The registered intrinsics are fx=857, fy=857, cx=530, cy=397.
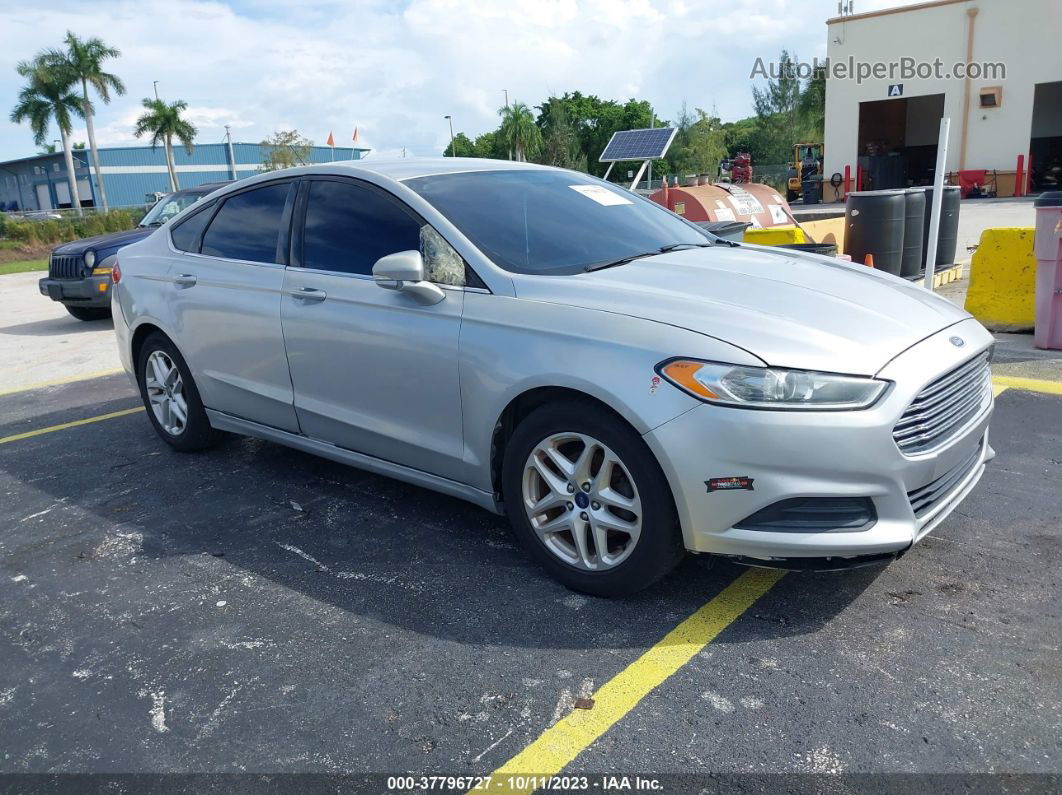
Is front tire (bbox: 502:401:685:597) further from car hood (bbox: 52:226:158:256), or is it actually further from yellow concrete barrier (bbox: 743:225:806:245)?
car hood (bbox: 52:226:158:256)

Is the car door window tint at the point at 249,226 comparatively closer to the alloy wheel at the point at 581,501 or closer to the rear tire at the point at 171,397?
the rear tire at the point at 171,397

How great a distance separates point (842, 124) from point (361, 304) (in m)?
37.1

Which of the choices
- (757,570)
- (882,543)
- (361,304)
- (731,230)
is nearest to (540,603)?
(757,570)

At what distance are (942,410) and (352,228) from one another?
265cm

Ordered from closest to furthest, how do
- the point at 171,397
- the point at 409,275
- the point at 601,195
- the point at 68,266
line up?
1. the point at 409,275
2. the point at 601,195
3. the point at 171,397
4. the point at 68,266

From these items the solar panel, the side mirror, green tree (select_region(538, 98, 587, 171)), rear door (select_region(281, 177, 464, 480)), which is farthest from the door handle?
green tree (select_region(538, 98, 587, 171))

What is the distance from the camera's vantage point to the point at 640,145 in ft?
45.8

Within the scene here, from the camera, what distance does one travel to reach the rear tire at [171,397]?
507 centimetres

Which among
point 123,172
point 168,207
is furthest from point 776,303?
point 123,172

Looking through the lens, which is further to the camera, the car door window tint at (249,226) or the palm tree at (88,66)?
the palm tree at (88,66)

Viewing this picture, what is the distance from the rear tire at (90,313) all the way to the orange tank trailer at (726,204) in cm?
786

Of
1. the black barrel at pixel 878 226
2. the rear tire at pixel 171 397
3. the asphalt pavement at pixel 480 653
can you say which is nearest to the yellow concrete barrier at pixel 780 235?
the black barrel at pixel 878 226

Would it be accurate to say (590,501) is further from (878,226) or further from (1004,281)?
(878,226)

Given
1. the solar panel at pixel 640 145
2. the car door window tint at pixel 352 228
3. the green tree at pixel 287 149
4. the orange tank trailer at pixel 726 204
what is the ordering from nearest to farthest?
the car door window tint at pixel 352 228
the orange tank trailer at pixel 726 204
the solar panel at pixel 640 145
the green tree at pixel 287 149
